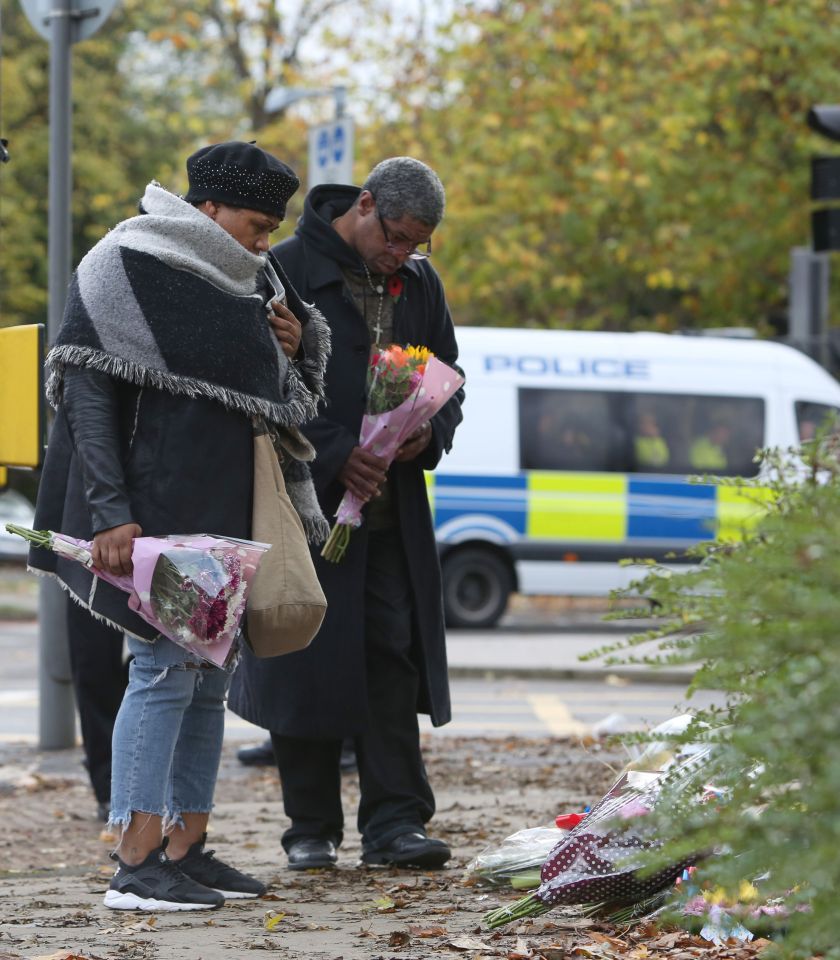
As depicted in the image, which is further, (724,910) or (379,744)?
(379,744)

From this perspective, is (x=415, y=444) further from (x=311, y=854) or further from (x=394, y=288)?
(x=311, y=854)

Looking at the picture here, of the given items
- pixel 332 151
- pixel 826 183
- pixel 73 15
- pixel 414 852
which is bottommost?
pixel 414 852

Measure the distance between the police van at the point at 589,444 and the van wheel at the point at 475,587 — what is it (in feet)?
0.05

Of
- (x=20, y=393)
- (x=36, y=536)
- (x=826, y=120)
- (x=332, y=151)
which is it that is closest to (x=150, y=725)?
(x=36, y=536)

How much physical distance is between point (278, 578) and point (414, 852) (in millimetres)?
1028

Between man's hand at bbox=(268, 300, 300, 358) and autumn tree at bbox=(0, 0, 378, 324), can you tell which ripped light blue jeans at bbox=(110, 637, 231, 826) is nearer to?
man's hand at bbox=(268, 300, 300, 358)

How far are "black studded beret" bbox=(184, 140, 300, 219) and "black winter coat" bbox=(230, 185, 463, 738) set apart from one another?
0.66 metres

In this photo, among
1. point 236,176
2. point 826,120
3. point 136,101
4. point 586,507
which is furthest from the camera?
point 136,101

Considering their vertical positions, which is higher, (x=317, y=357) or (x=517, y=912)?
(x=317, y=357)

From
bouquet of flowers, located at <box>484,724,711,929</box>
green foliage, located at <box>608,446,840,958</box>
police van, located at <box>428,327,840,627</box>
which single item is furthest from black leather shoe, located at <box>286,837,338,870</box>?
police van, located at <box>428,327,840,627</box>

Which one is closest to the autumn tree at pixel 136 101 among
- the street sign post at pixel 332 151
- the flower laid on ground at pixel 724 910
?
the street sign post at pixel 332 151

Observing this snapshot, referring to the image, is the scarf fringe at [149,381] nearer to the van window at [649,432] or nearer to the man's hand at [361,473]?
the man's hand at [361,473]

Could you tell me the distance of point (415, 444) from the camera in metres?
5.14

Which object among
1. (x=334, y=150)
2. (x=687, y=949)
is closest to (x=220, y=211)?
(x=687, y=949)
